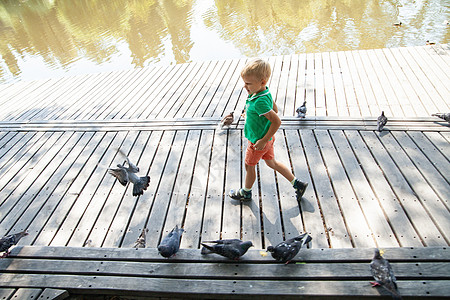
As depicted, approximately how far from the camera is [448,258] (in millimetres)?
2322

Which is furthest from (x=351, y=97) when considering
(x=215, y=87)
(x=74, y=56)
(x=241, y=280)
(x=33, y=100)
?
(x=74, y=56)

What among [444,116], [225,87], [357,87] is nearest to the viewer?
[444,116]

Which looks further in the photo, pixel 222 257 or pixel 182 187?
pixel 182 187

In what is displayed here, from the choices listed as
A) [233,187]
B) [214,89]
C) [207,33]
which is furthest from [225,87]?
[207,33]

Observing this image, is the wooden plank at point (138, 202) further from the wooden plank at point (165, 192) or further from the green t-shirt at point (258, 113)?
the green t-shirt at point (258, 113)

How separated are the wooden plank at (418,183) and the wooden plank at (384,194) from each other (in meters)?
0.22

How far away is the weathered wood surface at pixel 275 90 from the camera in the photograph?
186 inches

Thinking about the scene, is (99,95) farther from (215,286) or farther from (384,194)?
(384,194)

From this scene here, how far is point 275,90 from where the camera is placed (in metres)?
5.44

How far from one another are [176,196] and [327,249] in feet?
5.62

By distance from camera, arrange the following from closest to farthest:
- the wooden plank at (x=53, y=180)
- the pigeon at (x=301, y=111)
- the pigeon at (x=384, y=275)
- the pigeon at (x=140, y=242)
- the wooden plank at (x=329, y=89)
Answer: the pigeon at (x=384, y=275)
the pigeon at (x=140, y=242)
the wooden plank at (x=53, y=180)
the pigeon at (x=301, y=111)
the wooden plank at (x=329, y=89)

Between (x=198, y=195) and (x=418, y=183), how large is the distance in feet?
7.85

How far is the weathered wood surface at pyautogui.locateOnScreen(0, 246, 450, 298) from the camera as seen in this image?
7.35 ft

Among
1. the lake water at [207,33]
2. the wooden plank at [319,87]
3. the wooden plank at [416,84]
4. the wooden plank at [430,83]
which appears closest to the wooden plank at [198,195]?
the wooden plank at [319,87]
